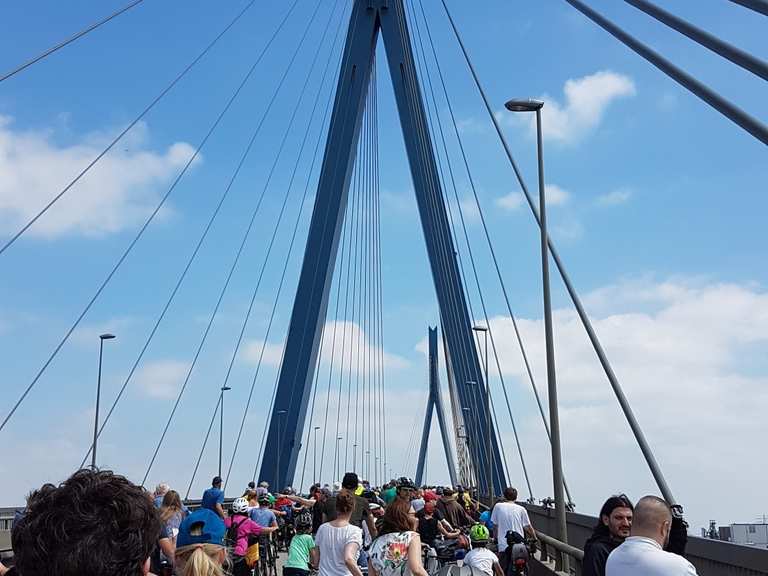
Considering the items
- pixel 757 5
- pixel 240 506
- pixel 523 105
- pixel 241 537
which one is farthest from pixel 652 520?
pixel 523 105

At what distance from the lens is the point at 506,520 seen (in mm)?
12883

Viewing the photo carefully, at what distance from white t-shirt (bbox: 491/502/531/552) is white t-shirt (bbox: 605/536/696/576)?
27.8 ft

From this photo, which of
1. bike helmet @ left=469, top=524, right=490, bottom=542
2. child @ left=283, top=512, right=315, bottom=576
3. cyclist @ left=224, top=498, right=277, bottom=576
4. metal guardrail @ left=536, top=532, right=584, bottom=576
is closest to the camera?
bike helmet @ left=469, top=524, right=490, bottom=542

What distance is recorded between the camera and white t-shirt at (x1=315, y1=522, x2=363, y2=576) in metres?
8.20

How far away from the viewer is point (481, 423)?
1449 inches

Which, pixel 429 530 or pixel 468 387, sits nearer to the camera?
pixel 429 530

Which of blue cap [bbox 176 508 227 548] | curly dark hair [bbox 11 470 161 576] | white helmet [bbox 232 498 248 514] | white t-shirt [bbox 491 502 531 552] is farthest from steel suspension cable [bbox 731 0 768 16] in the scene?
white helmet [bbox 232 498 248 514]

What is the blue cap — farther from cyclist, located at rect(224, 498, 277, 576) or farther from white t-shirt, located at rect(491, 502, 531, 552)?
white t-shirt, located at rect(491, 502, 531, 552)

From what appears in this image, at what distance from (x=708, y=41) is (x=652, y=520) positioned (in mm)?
4224

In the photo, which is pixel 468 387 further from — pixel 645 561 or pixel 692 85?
pixel 645 561

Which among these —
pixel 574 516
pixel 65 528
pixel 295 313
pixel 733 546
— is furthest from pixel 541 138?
pixel 65 528

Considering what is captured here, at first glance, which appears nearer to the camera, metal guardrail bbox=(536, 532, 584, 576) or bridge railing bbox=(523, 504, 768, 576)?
bridge railing bbox=(523, 504, 768, 576)

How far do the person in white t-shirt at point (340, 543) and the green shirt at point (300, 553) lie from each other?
1.94m

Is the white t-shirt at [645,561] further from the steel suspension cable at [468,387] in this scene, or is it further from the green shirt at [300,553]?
the steel suspension cable at [468,387]
